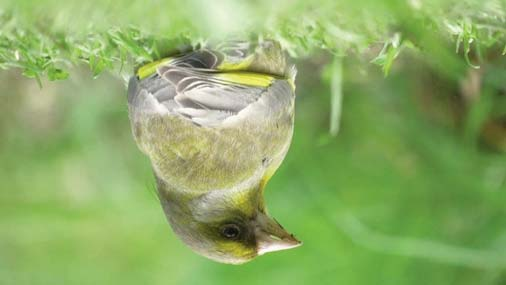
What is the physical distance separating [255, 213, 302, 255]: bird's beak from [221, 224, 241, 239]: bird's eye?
2 cm

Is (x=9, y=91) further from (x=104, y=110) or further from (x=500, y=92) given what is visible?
(x=500, y=92)

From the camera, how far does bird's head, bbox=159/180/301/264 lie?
825 millimetres

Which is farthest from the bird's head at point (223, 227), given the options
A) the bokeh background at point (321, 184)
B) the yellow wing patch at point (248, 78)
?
the bokeh background at point (321, 184)

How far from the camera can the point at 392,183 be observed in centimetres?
142

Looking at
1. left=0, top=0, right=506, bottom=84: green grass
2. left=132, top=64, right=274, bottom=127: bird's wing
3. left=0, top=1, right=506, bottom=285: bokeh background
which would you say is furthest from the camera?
left=0, top=1, right=506, bottom=285: bokeh background

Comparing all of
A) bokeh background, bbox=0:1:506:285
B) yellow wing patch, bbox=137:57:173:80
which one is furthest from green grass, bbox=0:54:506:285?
yellow wing patch, bbox=137:57:173:80

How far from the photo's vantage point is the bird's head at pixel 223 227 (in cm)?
82

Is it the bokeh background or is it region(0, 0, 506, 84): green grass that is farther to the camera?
the bokeh background

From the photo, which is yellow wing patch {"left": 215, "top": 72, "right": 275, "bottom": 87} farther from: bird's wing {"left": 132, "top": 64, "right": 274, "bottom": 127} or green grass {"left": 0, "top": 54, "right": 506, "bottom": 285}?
green grass {"left": 0, "top": 54, "right": 506, "bottom": 285}

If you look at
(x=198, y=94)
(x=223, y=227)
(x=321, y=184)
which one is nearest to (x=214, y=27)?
(x=198, y=94)

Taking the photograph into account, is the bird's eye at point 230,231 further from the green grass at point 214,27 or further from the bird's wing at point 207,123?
the green grass at point 214,27

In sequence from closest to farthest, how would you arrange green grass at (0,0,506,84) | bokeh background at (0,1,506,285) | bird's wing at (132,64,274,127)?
1. green grass at (0,0,506,84)
2. bird's wing at (132,64,274,127)
3. bokeh background at (0,1,506,285)

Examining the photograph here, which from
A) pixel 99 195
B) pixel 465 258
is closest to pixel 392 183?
pixel 465 258

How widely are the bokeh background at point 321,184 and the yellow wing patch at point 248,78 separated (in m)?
0.19
